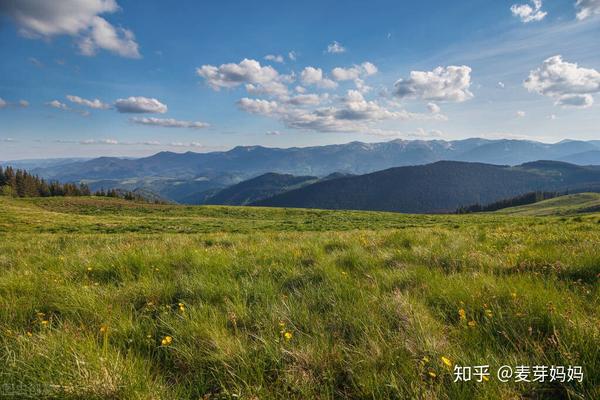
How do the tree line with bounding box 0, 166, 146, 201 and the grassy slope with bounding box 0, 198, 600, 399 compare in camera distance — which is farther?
the tree line with bounding box 0, 166, 146, 201

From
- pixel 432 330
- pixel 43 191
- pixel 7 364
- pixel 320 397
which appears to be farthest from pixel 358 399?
pixel 43 191

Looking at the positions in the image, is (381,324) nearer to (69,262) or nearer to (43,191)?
(69,262)

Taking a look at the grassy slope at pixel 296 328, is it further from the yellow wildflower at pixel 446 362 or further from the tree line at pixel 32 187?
the tree line at pixel 32 187

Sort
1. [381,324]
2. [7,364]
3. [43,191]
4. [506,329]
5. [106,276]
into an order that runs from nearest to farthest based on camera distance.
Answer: [7,364], [506,329], [381,324], [106,276], [43,191]

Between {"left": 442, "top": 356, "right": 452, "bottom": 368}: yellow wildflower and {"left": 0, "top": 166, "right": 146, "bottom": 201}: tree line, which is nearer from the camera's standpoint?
{"left": 442, "top": 356, "right": 452, "bottom": 368}: yellow wildflower

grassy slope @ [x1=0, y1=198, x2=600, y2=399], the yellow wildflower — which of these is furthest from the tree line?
the yellow wildflower

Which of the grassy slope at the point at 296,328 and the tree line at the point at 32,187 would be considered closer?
the grassy slope at the point at 296,328

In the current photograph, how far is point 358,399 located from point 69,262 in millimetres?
5774

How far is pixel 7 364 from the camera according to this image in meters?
2.38

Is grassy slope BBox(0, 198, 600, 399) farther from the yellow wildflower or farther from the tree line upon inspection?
the tree line

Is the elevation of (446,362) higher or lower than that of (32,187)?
higher

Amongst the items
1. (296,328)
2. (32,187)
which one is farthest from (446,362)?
(32,187)

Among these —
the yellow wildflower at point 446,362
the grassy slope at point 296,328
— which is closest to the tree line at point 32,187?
the grassy slope at point 296,328

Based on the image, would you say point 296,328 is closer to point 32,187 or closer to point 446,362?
point 446,362
